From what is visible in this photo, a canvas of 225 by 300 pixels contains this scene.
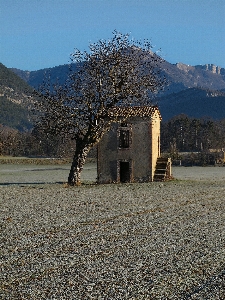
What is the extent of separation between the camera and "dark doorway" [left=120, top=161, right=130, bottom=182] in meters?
37.1

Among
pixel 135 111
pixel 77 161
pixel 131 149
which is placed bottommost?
pixel 77 161

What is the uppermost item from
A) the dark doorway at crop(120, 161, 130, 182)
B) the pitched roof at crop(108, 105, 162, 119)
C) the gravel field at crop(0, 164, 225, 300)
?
the pitched roof at crop(108, 105, 162, 119)

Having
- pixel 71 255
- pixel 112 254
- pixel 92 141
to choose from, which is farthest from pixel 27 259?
pixel 92 141

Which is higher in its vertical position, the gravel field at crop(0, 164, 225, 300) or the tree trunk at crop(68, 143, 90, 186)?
the tree trunk at crop(68, 143, 90, 186)

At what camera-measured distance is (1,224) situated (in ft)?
52.1

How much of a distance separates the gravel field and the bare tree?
33.4 ft

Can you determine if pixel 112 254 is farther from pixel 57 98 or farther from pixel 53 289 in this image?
pixel 57 98

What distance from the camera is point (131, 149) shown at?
36.9 metres

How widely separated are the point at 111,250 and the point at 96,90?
20962mm

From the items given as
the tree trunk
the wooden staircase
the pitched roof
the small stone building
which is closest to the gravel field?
the tree trunk

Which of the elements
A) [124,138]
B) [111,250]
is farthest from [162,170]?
[111,250]

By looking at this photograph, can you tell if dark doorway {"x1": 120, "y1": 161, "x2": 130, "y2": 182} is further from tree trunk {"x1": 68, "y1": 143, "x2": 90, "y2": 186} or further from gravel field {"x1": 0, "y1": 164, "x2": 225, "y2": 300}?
gravel field {"x1": 0, "y1": 164, "x2": 225, "y2": 300}

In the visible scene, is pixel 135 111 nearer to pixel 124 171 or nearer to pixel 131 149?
pixel 131 149

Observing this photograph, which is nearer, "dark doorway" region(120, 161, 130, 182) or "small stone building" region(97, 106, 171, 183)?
"small stone building" region(97, 106, 171, 183)
